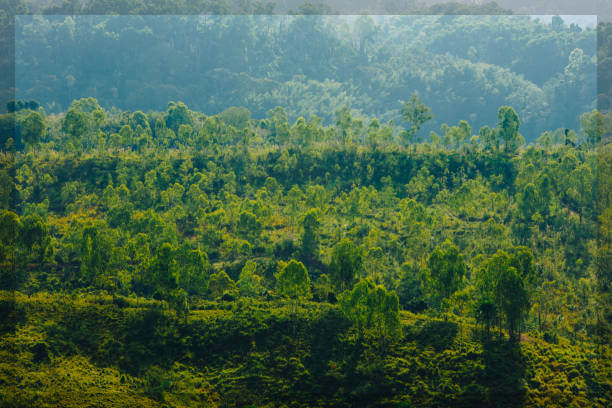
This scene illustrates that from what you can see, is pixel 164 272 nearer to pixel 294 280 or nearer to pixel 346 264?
pixel 294 280

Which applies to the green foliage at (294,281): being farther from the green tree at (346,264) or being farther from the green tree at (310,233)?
the green tree at (310,233)

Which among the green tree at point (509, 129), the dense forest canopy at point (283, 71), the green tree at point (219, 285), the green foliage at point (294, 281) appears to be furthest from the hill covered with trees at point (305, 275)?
the dense forest canopy at point (283, 71)

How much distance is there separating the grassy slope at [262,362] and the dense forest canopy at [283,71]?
121m

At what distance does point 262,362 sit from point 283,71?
505 ft

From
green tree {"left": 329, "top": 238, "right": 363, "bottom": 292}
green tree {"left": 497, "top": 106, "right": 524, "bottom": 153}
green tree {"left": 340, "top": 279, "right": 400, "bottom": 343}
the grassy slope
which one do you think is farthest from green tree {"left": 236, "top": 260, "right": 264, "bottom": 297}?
green tree {"left": 497, "top": 106, "right": 524, "bottom": 153}

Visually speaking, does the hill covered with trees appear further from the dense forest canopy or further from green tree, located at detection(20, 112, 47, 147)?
the dense forest canopy

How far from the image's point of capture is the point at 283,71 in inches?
7564

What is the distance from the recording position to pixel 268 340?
5244 centimetres

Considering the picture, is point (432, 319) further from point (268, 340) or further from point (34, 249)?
point (34, 249)

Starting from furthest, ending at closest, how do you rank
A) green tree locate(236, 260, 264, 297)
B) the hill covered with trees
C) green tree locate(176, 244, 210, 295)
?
green tree locate(236, 260, 264, 297) → green tree locate(176, 244, 210, 295) → the hill covered with trees

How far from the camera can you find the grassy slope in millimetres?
45906

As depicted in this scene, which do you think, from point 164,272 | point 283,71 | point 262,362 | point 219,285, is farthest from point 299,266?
point 283,71

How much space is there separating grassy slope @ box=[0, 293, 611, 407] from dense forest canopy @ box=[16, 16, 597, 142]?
397 ft

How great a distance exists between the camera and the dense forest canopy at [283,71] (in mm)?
175375
